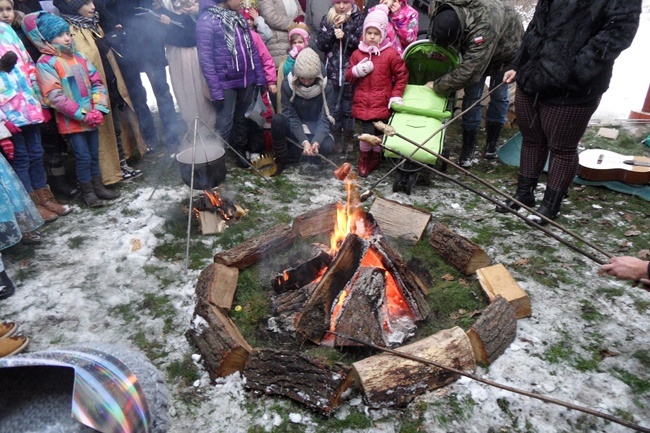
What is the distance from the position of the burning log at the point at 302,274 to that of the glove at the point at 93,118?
326cm

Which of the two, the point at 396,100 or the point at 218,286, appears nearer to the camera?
the point at 218,286

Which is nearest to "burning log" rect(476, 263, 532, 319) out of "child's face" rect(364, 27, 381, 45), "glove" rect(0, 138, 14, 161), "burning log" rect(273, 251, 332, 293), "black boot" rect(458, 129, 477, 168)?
"burning log" rect(273, 251, 332, 293)

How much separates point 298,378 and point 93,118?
427cm

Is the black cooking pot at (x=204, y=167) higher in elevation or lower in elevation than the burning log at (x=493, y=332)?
higher

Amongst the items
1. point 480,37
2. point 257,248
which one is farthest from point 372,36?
point 257,248

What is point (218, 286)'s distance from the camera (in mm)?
3762

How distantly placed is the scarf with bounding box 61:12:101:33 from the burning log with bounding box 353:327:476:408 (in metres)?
5.54

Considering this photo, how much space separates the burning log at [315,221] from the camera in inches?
185

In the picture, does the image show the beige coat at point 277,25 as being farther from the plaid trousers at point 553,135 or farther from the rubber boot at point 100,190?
the plaid trousers at point 553,135

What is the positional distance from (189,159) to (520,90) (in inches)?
157

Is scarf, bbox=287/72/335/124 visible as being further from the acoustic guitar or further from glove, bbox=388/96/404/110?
the acoustic guitar

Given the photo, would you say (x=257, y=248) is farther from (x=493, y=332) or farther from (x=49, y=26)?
(x=49, y=26)

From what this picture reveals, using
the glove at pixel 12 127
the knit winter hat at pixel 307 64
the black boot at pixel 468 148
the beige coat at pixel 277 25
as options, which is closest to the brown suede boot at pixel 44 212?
the glove at pixel 12 127

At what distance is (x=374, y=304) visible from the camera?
3.49 m
